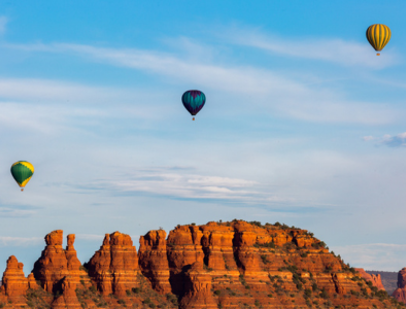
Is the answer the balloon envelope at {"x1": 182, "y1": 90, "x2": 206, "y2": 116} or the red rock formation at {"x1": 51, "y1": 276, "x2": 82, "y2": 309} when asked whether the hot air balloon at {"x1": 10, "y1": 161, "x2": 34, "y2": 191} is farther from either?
the balloon envelope at {"x1": 182, "y1": 90, "x2": 206, "y2": 116}

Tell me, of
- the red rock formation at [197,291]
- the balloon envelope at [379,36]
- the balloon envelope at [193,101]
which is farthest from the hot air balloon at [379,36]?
the red rock formation at [197,291]

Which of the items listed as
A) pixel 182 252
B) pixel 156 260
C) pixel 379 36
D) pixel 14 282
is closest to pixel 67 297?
pixel 14 282

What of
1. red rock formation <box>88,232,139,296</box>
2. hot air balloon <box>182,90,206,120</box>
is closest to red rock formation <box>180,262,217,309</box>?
red rock formation <box>88,232,139,296</box>

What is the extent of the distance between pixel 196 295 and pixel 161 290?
6526 millimetres

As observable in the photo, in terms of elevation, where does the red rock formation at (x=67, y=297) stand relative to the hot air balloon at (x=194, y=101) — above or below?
below

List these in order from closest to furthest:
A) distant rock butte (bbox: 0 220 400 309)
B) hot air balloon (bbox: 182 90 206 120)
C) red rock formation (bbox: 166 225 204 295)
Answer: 1. distant rock butte (bbox: 0 220 400 309)
2. red rock formation (bbox: 166 225 204 295)
3. hot air balloon (bbox: 182 90 206 120)

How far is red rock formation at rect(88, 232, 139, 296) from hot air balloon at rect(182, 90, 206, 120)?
26896mm

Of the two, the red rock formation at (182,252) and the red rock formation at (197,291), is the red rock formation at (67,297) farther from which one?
the red rock formation at (182,252)

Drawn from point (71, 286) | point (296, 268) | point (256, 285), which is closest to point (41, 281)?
point (71, 286)

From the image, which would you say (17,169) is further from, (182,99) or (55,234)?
(182,99)

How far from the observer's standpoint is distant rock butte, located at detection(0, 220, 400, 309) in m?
136

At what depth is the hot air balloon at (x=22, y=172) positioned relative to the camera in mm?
145375

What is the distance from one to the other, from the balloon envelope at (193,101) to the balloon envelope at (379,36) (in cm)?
3207

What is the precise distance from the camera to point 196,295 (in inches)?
5620
